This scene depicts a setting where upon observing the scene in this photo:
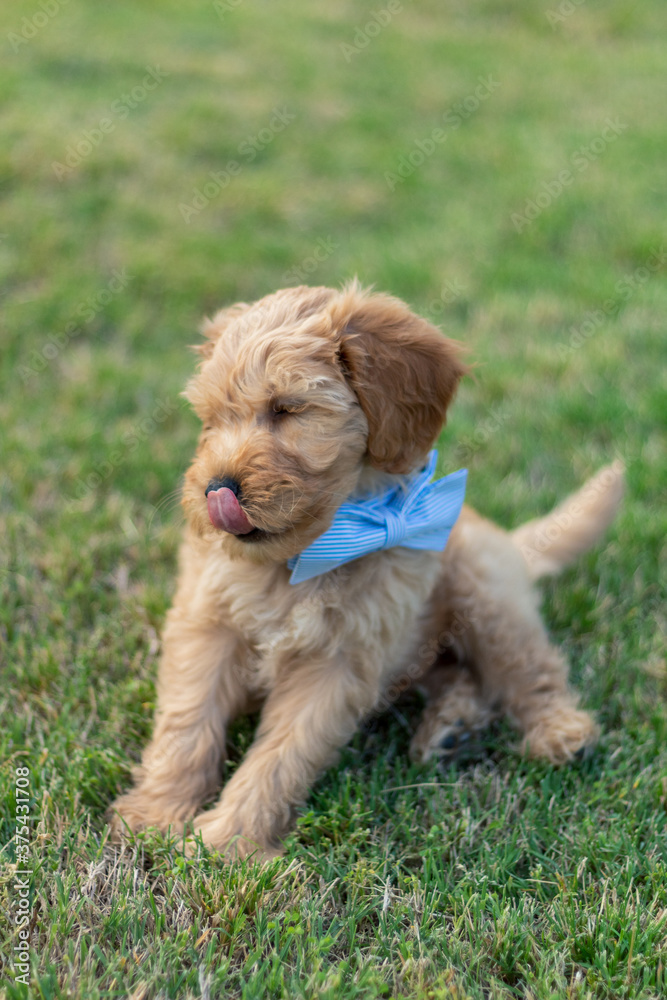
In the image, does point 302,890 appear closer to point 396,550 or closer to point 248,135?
point 396,550

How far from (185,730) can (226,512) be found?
0.84 meters

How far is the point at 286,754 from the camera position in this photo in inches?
96.1

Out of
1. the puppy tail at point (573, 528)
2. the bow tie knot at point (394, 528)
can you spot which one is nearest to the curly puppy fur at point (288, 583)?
the bow tie knot at point (394, 528)

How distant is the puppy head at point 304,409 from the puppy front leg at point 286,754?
0.48m

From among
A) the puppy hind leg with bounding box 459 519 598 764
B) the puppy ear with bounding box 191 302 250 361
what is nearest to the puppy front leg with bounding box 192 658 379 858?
the puppy hind leg with bounding box 459 519 598 764

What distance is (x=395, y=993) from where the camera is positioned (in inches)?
79.7

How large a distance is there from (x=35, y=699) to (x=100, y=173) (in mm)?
4886

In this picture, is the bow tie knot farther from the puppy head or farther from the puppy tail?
the puppy tail

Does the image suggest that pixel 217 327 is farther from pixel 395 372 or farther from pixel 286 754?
pixel 286 754

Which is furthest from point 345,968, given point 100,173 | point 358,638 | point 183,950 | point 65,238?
point 100,173

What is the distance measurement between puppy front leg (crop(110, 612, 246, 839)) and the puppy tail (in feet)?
4.62

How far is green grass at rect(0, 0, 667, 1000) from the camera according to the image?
214cm

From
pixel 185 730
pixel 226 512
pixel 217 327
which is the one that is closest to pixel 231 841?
pixel 185 730

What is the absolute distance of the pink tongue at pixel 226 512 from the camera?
213 cm
